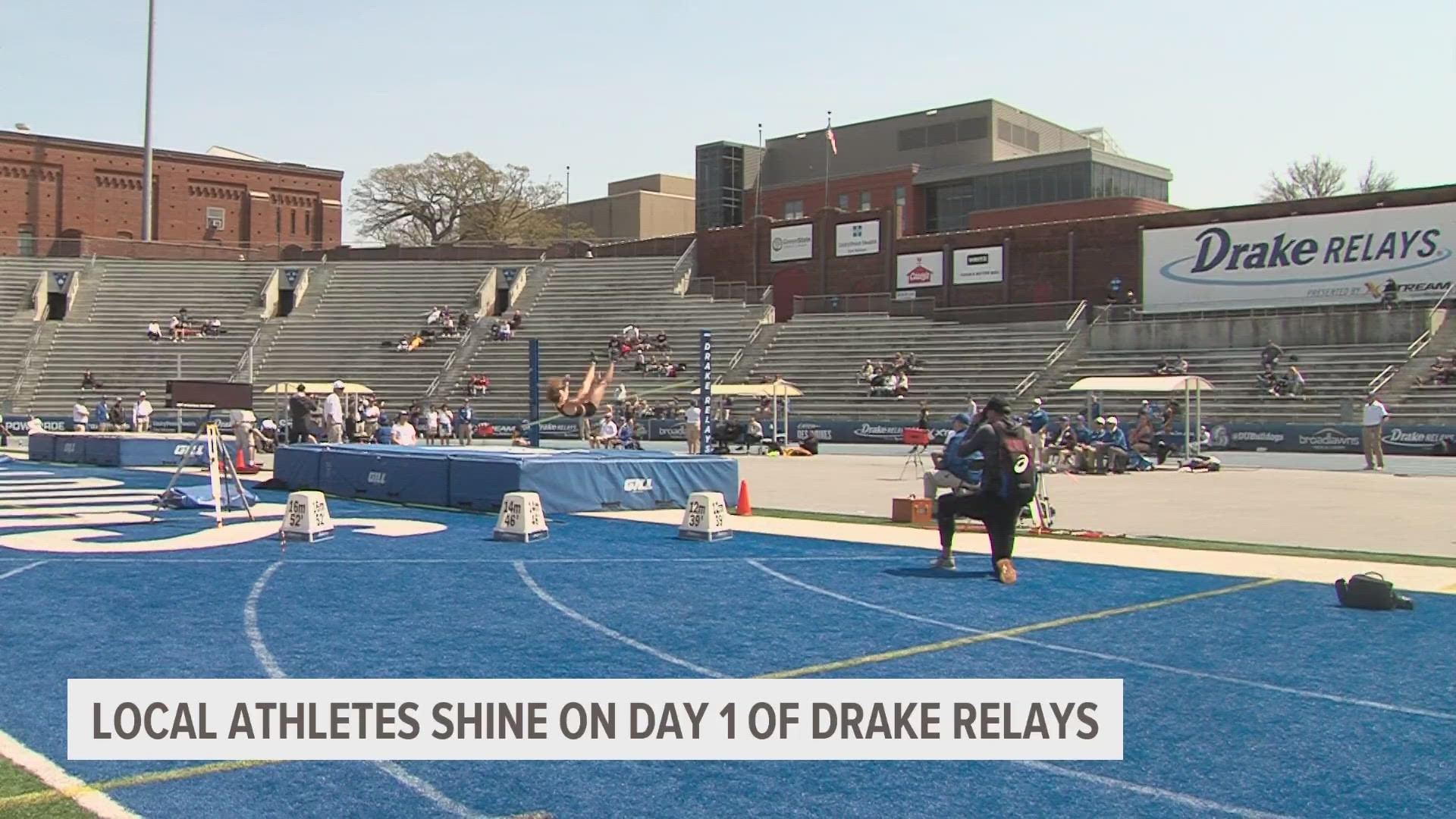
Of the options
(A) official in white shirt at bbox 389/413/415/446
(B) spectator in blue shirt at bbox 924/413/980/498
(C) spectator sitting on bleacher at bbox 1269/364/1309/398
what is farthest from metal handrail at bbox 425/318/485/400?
(B) spectator in blue shirt at bbox 924/413/980/498

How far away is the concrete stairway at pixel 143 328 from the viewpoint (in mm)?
50875

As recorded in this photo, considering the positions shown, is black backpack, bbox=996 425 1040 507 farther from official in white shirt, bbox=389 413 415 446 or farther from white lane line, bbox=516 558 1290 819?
official in white shirt, bbox=389 413 415 446

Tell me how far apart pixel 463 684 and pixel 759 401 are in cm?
3948

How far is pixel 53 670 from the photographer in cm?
747

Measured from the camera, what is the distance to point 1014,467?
10.9 meters

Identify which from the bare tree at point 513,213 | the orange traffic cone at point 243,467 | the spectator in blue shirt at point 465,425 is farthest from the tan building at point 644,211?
the orange traffic cone at point 243,467

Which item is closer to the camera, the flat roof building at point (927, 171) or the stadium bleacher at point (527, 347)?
the stadium bleacher at point (527, 347)

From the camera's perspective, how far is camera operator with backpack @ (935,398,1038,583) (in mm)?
10898

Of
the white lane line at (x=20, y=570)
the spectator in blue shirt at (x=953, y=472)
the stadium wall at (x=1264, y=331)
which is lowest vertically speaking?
the white lane line at (x=20, y=570)

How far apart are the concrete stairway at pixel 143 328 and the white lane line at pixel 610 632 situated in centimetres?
4156

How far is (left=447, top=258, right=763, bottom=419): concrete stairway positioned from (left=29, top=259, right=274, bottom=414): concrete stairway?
11.8 meters

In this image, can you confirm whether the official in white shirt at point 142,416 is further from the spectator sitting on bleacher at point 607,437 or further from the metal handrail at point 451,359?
the spectator sitting on bleacher at point 607,437

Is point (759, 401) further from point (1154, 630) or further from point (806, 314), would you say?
point (1154, 630)

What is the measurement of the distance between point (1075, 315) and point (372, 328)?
30.7 metres
